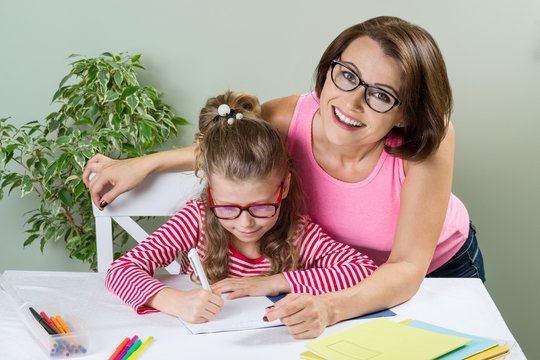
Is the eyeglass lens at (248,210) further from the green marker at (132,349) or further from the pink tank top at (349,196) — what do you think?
the green marker at (132,349)

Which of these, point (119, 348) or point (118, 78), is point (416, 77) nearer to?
point (119, 348)

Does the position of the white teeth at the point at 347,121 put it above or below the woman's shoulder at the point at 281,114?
above

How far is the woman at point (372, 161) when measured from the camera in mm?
1473

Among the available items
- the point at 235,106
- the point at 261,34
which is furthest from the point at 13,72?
the point at 235,106

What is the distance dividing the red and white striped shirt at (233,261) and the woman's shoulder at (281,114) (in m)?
0.23

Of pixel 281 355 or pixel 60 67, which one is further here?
pixel 60 67

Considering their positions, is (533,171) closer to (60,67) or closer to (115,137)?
(115,137)

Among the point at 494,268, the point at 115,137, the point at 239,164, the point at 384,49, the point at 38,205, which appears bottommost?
the point at 494,268

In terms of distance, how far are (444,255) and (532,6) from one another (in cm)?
125

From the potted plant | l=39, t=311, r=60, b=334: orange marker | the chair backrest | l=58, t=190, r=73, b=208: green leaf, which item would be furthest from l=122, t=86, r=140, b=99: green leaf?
l=39, t=311, r=60, b=334: orange marker

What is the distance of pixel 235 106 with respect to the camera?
5.55ft

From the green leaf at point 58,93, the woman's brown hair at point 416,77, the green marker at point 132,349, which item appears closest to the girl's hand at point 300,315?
the green marker at point 132,349

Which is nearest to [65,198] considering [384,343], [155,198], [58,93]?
[58,93]

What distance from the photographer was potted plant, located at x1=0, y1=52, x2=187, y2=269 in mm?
2605
